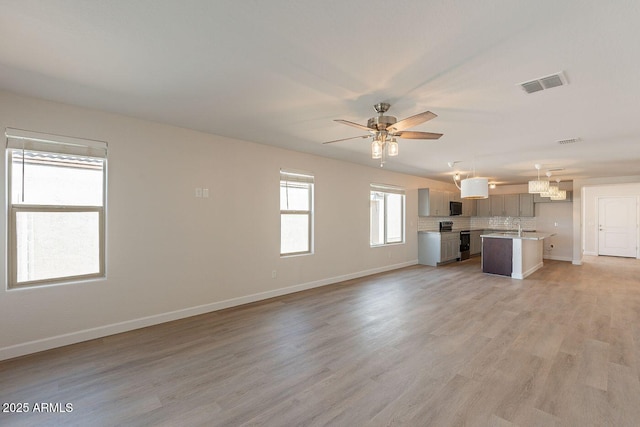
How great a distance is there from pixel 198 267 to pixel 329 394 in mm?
2603

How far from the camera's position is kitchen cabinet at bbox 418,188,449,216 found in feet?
26.8

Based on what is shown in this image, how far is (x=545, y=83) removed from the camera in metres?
2.52

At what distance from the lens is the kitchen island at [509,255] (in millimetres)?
6418

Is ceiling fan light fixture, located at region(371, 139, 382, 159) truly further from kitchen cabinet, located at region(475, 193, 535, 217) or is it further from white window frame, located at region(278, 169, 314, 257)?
kitchen cabinet, located at region(475, 193, 535, 217)

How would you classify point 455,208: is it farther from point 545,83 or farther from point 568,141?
point 545,83

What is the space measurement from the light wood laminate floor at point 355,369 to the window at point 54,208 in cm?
86

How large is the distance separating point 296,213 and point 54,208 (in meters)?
3.26

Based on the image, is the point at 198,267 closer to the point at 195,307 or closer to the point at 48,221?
the point at 195,307

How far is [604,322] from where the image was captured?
377cm

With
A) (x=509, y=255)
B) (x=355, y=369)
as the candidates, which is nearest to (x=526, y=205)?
(x=509, y=255)

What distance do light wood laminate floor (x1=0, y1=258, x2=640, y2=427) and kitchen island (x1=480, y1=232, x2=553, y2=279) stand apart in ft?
6.56

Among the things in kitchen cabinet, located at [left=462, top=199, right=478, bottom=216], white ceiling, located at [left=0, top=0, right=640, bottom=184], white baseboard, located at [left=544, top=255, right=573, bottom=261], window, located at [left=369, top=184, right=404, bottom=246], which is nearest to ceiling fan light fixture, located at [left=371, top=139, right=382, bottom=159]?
white ceiling, located at [left=0, top=0, right=640, bottom=184]

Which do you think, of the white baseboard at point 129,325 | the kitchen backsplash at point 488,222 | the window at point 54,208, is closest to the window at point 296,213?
the white baseboard at point 129,325

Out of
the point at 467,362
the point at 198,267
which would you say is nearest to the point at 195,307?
the point at 198,267
